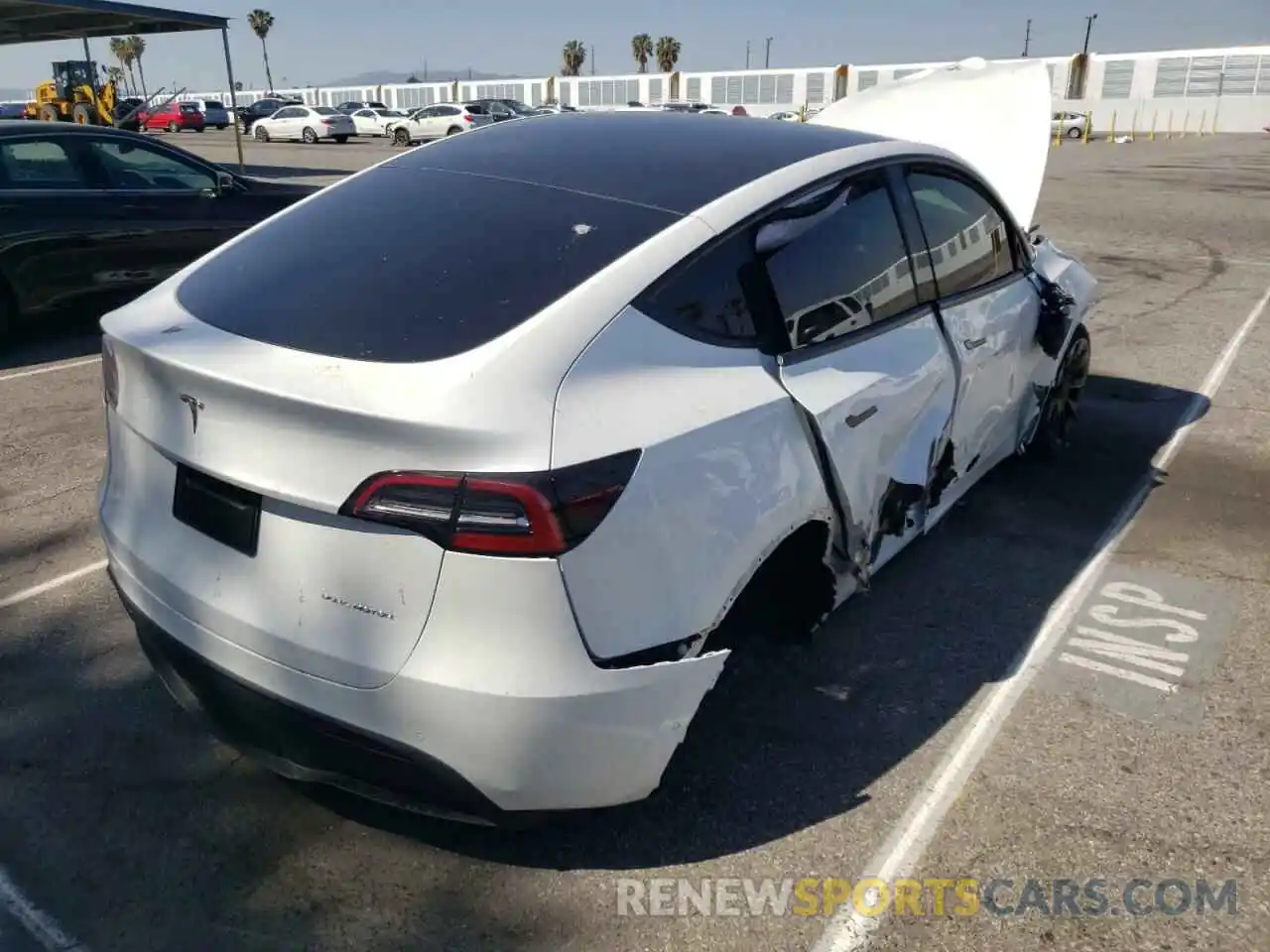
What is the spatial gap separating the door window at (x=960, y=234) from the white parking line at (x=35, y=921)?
3.14 m

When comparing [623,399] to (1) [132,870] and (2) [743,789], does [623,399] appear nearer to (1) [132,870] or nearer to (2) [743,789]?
(2) [743,789]

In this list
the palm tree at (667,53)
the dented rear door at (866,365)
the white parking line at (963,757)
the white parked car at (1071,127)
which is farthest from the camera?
the palm tree at (667,53)

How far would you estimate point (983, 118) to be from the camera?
6.00 meters

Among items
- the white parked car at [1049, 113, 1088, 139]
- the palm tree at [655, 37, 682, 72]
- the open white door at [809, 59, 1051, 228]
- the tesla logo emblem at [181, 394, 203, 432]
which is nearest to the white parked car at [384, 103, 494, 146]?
the white parked car at [1049, 113, 1088, 139]

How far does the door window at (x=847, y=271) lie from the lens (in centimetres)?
277

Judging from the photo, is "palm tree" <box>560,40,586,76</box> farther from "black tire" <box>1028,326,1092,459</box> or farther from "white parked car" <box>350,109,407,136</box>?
"black tire" <box>1028,326,1092,459</box>

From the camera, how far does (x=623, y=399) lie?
2.19 metres

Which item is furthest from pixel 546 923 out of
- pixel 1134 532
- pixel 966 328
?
pixel 1134 532

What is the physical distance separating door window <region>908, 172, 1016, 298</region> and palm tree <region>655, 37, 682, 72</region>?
9821 cm

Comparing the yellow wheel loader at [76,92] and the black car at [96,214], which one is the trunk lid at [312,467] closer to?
the black car at [96,214]

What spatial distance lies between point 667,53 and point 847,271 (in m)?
100

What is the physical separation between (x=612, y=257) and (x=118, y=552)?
1.47 m

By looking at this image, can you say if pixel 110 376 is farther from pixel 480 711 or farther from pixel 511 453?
pixel 480 711

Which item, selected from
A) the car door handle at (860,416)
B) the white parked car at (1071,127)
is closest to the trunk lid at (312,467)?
the car door handle at (860,416)
